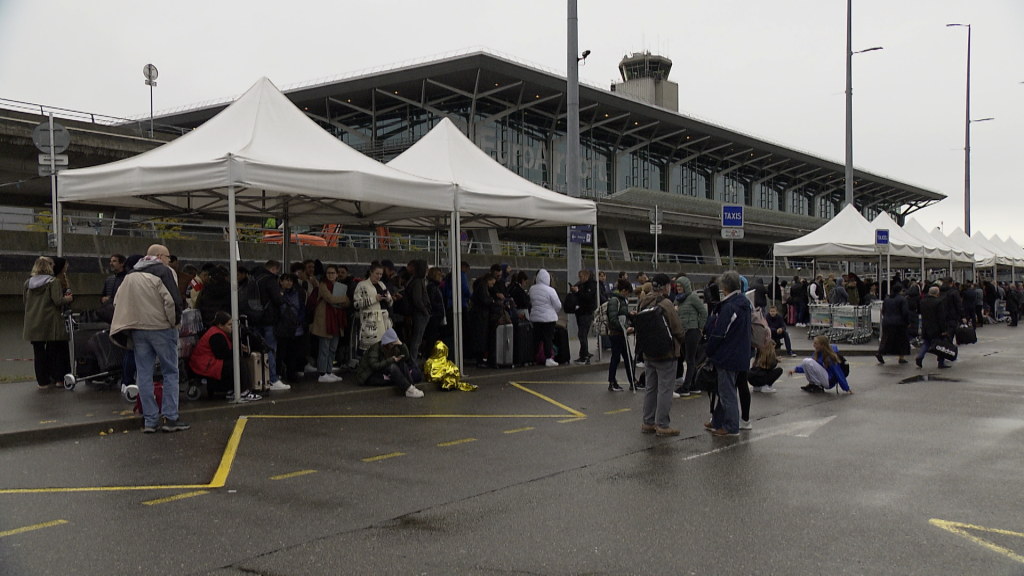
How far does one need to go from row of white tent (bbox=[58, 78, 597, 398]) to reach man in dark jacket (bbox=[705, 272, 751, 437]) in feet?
17.1

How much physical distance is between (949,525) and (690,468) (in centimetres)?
226

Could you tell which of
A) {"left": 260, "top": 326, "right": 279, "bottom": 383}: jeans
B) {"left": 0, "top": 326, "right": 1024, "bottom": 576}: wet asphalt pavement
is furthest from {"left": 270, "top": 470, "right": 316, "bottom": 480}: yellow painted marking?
{"left": 260, "top": 326, "right": 279, "bottom": 383}: jeans

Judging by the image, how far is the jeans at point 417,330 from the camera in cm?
1284

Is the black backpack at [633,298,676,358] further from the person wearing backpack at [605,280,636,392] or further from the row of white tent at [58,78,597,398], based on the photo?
the row of white tent at [58,78,597,398]

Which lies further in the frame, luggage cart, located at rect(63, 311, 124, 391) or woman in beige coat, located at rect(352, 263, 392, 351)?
woman in beige coat, located at rect(352, 263, 392, 351)

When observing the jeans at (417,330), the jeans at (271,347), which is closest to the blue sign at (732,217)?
the jeans at (417,330)

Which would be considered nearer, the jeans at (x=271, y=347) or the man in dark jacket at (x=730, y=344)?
the man in dark jacket at (x=730, y=344)

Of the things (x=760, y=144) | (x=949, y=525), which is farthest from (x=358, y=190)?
(x=760, y=144)

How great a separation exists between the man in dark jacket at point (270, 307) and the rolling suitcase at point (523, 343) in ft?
15.6

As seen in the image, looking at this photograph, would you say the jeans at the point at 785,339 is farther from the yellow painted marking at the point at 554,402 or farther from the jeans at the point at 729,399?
the jeans at the point at 729,399

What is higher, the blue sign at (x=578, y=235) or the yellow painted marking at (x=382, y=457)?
the blue sign at (x=578, y=235)

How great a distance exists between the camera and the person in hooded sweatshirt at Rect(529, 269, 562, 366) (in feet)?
48.4

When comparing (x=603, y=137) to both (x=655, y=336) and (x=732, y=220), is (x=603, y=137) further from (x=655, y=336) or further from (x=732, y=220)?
(x=655, y=336)

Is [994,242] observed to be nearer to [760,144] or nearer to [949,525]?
[760,144]
